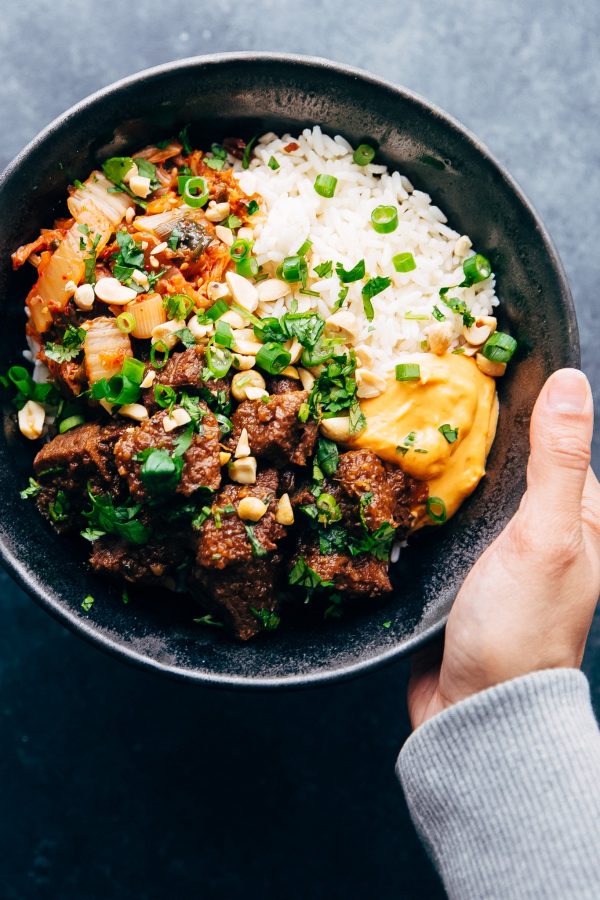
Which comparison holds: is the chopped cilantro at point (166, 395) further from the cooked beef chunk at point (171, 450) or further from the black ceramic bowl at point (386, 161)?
the black ceramic bowl at point (386, 161)

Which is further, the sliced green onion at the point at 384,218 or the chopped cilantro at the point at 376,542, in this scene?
the sliced green onion at the point at 384,218

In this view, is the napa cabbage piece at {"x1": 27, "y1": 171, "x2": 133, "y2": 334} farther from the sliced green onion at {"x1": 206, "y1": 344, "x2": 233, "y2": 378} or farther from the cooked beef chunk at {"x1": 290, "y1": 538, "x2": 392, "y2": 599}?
the cooked beef chunk at {"x1": 290, "y1": 538, "x2": 392, "y2": 599}

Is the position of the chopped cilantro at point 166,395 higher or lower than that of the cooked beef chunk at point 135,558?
higher

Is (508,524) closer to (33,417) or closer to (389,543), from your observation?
(389,543)

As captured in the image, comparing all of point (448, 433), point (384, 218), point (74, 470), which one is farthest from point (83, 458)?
point (384, 218)

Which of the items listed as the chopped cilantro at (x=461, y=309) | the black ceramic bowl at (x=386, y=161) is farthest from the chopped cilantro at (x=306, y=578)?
the chopped cilantro at (x=461, y=309)

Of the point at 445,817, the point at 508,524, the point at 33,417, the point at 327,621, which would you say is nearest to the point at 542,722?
the point at 445,817
